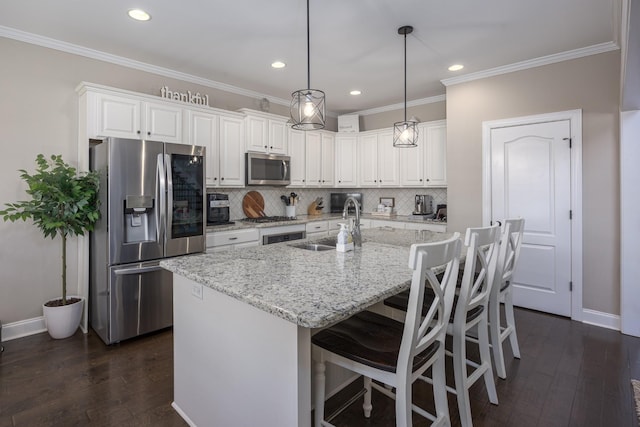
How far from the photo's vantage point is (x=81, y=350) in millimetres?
2752

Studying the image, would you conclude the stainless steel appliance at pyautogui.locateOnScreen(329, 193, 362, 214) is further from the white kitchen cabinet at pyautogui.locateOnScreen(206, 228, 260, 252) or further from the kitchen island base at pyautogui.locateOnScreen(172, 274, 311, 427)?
the kitchen island base at pyautogui.locateOnScreen(172, 274, 311, 427)

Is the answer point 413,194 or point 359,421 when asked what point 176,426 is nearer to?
point 359,421

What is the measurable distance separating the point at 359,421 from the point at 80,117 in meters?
3.44

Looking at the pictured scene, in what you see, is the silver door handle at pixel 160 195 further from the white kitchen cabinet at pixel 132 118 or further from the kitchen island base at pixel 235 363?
the kitchen island base at pixel 235 363

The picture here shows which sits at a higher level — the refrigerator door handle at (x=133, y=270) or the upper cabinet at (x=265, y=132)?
the upper cabinet at (x=265, y=132)

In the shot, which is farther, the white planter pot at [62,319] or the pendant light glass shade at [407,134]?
the pendant light glass shade at [407,134]

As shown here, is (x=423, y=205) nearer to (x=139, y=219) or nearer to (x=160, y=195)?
(x=160, y=195)

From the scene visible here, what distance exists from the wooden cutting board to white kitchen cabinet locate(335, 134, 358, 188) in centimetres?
136

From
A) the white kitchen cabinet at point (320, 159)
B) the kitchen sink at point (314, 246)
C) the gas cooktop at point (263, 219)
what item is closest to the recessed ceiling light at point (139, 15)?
the kitchen sink at point (314, 246)

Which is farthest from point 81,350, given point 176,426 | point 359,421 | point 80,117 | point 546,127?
point 546,127

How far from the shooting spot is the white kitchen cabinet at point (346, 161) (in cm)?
543

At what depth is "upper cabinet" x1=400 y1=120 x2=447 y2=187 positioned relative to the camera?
4.52 metres

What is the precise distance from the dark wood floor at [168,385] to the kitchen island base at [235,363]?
0.37 meters

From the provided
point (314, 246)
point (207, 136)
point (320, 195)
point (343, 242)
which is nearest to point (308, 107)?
point (343, 242)
